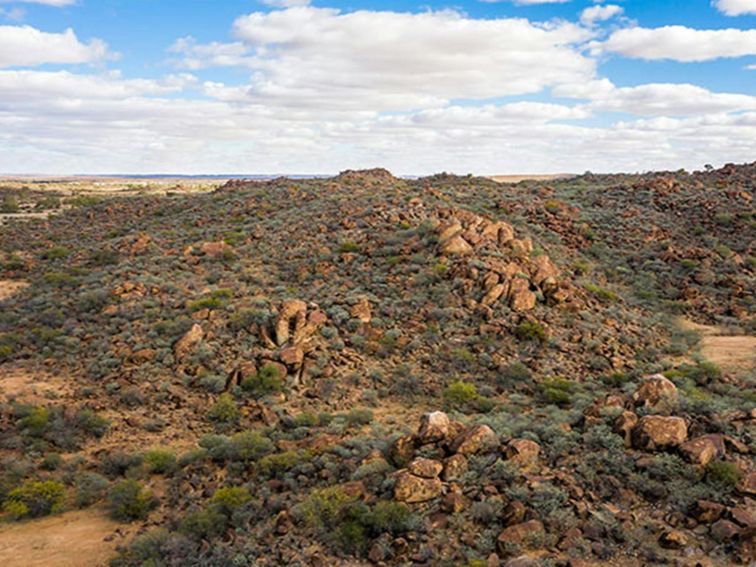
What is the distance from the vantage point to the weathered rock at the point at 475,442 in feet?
39.7

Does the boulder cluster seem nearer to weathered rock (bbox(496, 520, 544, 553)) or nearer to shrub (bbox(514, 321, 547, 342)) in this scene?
shrub (bbox(514, 321, 547, 342))

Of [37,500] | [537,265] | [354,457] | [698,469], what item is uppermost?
[537,265]

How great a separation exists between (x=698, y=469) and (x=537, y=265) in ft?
54.1

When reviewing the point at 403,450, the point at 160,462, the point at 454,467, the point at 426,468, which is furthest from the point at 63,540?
the point at 454,467

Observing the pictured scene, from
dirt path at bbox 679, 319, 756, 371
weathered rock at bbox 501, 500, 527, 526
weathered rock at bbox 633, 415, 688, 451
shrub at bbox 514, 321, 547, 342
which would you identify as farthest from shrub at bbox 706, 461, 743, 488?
shrub at bbox 514, 321, 547, 342

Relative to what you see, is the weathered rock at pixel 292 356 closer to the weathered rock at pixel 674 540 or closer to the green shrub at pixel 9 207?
the weathered rock at pixel 674 540

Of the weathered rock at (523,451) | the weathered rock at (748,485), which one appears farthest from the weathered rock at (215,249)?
the weathered rock at (748,485)

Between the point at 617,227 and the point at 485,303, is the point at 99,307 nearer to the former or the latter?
the point at 485,303

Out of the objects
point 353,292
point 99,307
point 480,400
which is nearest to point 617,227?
point 353,292

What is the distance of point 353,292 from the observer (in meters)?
25.6

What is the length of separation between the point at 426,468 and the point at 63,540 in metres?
8.29

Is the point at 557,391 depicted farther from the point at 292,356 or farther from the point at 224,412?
the point at 224,412

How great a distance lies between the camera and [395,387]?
63.4 ft

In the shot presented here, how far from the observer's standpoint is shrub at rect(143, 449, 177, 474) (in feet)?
47.3
